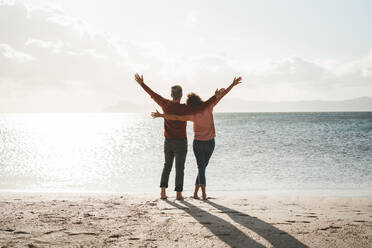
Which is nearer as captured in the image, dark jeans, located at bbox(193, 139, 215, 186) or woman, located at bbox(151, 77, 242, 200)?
woman, located at bbox(151, 77, 242, 200)

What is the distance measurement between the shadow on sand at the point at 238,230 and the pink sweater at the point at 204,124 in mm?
1523

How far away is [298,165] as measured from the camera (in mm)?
15711

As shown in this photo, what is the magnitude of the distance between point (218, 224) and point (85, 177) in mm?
9733

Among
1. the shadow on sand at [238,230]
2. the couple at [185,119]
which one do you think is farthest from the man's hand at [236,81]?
the shadow on sand at [238,230]

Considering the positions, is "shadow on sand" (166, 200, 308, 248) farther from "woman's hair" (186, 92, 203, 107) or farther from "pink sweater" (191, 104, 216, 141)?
"woman's hair" (186, 92, 203, 107)

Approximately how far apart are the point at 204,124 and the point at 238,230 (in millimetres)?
2420

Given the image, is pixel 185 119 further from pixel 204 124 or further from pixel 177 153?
pixel 177 153

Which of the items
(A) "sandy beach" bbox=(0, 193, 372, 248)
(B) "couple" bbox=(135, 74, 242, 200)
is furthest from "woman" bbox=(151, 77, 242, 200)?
(A) "sandy beach" bbox=(0, 193, 372, 248)

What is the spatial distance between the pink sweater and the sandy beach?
1.48 meters

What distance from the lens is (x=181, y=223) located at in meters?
4.91

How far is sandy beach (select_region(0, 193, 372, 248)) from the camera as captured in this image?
13.5ft

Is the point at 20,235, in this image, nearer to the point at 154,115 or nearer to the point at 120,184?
the point at 154,115

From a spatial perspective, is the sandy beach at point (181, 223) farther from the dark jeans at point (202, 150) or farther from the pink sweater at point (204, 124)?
the pink sweater at point (204, 124)

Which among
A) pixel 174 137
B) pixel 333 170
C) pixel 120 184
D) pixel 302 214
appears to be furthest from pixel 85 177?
pixel 333 170
